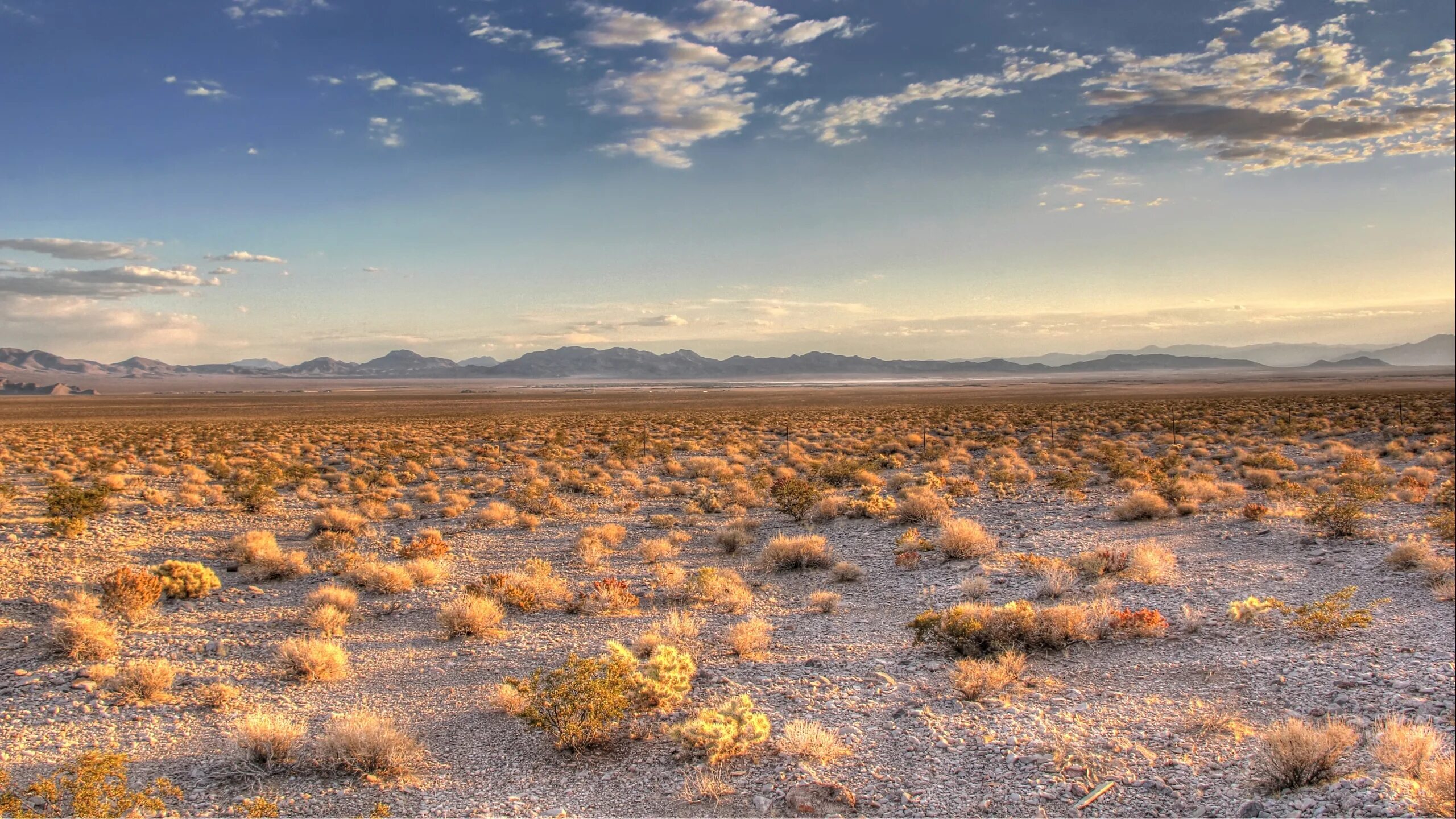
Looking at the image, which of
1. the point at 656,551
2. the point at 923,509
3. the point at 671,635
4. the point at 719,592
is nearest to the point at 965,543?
the point at 923,509

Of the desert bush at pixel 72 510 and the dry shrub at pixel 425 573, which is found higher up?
the desert bush at pixel 72 510

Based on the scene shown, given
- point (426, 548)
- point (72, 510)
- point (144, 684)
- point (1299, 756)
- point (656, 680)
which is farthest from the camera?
point (72, 510)

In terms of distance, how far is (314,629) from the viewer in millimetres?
9492

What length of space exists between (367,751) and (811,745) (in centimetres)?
349

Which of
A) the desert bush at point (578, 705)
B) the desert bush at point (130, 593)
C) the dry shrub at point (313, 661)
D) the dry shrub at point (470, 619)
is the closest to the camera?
the desert bush at point (578, 705)

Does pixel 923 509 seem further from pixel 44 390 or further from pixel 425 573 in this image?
pixel 44 390

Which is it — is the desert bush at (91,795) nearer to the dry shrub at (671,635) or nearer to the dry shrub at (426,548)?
the dry shrub at (671,635)

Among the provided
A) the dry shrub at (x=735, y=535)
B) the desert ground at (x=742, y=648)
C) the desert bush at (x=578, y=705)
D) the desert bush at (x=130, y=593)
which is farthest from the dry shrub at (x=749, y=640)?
the desert bush at (x=130, y=593)

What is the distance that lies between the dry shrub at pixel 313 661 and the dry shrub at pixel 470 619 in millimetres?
1271

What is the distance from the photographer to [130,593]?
9.80m

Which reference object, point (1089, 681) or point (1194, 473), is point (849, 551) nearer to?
point (1089, 681)

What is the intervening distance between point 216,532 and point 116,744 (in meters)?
10.2

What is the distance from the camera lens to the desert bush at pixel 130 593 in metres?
9.74

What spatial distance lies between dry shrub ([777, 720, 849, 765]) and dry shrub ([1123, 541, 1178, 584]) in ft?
21.4
